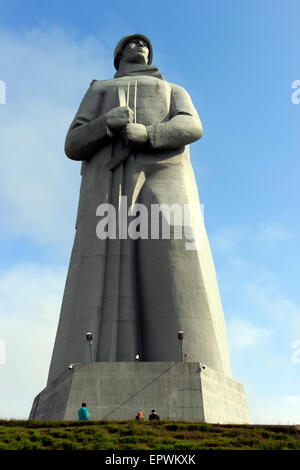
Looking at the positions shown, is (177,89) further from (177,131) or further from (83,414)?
(83,414)

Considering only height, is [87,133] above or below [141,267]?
above

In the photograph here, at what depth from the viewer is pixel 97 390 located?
9586 mm

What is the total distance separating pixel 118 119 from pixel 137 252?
311cm

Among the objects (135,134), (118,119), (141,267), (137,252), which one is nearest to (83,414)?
(141,267)

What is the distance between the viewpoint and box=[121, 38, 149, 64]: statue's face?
15477 millimetres

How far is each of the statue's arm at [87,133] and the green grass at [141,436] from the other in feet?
22.2

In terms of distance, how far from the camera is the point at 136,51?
15508 mm

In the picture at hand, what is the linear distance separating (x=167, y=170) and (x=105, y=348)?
4.31 meters

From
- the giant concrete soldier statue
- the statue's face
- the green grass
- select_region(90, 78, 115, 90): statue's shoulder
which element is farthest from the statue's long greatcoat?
the green grass

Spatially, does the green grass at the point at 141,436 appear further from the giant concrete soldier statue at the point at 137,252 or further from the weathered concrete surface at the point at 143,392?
the giant concrete soldier statue at the point at 137,252

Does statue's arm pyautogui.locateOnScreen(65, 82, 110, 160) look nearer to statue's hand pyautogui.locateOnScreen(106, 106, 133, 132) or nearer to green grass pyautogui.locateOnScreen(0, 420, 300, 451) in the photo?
statue's hand pyautogui.locateOnScreen(106, 106, 133, 132)

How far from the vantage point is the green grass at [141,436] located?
703 centimetres

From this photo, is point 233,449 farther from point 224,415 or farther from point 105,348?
point 105,348

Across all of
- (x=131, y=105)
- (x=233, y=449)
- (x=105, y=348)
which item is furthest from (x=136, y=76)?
(x=233, y=449)
